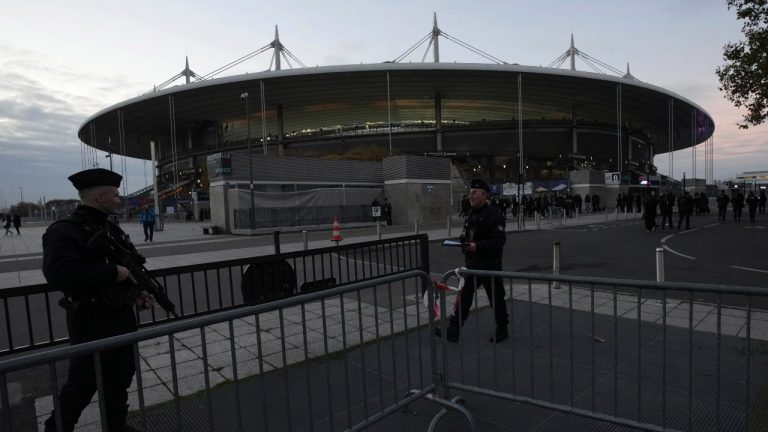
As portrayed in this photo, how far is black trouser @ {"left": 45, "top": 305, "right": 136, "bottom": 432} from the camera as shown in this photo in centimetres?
268

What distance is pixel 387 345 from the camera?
478 centimetres

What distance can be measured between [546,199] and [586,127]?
30.8 m

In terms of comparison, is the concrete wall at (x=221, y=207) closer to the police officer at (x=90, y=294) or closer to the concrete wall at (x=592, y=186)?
the police officer at (x=90, y=294)

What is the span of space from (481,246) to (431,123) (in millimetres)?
63752

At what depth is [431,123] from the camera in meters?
66.3

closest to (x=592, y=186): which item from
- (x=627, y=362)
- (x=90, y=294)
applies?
(x=627, y=362)

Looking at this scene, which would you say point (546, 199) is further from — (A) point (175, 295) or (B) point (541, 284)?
(A) point (175, 295)

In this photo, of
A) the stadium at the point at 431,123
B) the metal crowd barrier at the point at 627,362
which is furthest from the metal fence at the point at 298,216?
the metal crowd barrier at the point at 627,362

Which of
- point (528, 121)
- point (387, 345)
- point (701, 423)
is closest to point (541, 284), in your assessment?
point (387, 345)

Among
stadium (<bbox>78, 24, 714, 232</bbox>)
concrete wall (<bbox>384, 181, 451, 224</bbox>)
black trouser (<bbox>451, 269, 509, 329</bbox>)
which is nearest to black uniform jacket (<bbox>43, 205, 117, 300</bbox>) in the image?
black trouser (<bbox>451, 269, 509, 329</bbox>)

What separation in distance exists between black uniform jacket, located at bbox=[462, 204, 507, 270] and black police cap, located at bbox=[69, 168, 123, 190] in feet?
11.2

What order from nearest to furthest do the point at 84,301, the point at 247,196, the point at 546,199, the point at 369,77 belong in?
the point at 84,301 → the point at 247,196 → the point at 546,199 → the point at 369,77

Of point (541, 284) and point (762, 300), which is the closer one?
point (762, 300)

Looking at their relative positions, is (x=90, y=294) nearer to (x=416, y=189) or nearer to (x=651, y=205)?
(x=651, y=205)
